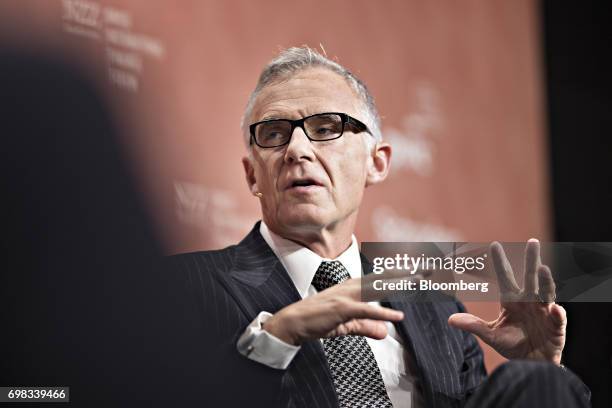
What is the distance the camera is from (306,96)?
6.39 ft

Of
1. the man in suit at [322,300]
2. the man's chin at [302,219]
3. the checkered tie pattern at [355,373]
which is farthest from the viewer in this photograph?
the man's chin at [302,219]

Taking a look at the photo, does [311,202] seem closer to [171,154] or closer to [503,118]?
[171,154]

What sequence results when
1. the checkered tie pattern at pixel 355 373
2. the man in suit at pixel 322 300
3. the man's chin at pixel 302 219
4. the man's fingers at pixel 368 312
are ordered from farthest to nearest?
1. the man's chin at pixel 302 219
2. the checkered tie pattern at pixel 355 373
3. the man in suit at pixel 322 300
4. the man's fingers at pixel 368 312

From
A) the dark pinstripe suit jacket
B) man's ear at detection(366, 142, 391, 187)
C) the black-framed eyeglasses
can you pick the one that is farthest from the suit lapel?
man's ear at detection(366, 142, 391, 187)

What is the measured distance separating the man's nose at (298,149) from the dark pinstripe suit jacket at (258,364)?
21 centimetres

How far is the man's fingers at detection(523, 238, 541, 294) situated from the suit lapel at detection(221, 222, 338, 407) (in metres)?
0.46

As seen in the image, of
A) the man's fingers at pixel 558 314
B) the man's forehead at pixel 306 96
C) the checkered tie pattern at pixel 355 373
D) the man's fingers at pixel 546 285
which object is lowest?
the checkered tie pattern at pixel 355 373

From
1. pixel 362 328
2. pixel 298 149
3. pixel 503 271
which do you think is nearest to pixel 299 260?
pixel 298 149

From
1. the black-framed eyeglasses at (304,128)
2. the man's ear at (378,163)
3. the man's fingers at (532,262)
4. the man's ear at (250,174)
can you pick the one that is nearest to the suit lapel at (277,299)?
the man's ear at (250,174)

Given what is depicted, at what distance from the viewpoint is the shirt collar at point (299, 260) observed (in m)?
1.88

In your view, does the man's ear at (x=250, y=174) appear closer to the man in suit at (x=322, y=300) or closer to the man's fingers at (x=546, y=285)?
the man in suit at (x=322, y=300)

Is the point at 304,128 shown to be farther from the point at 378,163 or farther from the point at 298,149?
the point at 378,163

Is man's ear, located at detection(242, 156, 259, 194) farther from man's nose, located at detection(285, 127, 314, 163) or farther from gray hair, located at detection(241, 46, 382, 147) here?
man's nose, located at detection(285, 127, 314, 163)

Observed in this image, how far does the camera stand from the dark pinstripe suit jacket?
165 centimetres
